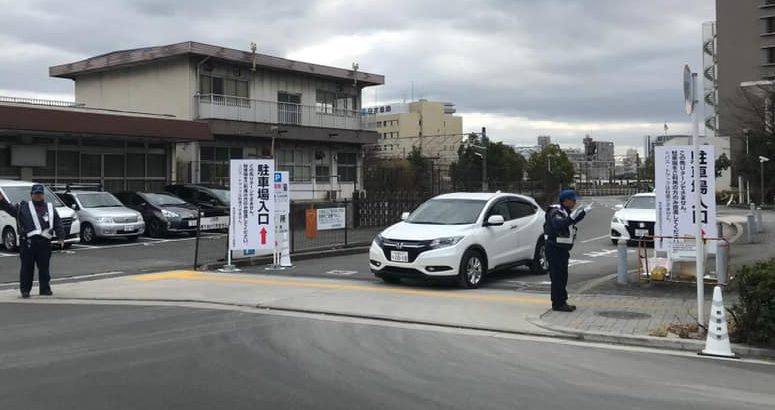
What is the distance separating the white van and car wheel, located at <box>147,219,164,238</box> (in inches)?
122

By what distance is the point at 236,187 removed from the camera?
1555 centimetres

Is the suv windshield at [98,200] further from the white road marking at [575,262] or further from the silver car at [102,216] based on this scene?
the white road marking at [575,262]

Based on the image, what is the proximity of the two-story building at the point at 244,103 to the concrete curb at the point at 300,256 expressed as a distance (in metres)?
10.5

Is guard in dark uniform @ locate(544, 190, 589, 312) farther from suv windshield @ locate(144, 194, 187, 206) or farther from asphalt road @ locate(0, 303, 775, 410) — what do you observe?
suv windshield @ locate(144, 194, 187, 206)

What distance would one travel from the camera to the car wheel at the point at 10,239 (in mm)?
18891

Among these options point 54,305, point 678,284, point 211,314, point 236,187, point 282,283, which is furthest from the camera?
point 236,187

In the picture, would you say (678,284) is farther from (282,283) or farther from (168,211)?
(168,211)

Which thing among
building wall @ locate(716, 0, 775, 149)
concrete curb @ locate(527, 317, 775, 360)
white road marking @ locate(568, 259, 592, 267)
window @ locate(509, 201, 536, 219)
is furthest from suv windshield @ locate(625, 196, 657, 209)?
building wall @ locate(716, 0, 775, 149)

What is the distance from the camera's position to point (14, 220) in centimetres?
1883

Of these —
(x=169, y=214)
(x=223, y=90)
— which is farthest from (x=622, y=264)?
(x=223, y=90)

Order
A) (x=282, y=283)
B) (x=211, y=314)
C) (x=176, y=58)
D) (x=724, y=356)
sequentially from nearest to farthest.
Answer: (x=724, y=356)
(x=211, y=314)
(x=282, y=283)
(x=176, y=58)

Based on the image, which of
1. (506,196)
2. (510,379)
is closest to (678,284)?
(506,196)

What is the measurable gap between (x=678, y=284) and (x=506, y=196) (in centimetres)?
349

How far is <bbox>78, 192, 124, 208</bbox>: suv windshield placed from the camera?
2164cm
